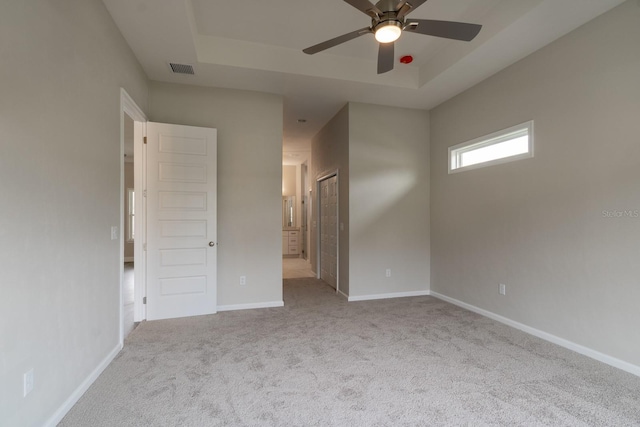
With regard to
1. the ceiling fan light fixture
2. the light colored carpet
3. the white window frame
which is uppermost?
the ceiling fan light fixture

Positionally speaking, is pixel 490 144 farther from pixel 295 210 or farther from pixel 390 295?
pixel 295 210

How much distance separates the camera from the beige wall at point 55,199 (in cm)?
139

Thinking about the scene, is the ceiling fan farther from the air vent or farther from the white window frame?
the air vent

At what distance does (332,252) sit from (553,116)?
135 inches

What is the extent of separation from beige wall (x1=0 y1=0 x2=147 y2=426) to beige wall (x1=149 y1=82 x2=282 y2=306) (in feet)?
3.88

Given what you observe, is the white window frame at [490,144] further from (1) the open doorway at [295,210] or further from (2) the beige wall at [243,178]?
(1) the open doorway at [295,210]

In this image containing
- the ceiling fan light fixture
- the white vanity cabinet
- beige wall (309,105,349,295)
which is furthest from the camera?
the white vanity cabinet

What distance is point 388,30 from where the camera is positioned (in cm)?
203

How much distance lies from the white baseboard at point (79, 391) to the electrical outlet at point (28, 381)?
30 centimetres

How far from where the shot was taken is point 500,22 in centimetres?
269

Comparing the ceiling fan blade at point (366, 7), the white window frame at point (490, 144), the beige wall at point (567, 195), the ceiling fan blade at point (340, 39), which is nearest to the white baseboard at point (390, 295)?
the beige wall at point (567, 195)

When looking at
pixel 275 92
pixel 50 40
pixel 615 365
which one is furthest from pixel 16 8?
pixel 615 365

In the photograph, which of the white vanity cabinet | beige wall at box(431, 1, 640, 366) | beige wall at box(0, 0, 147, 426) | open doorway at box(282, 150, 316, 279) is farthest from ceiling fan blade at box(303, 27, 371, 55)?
the white vanity cabinet

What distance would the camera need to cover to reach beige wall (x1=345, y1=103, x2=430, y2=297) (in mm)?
4352
